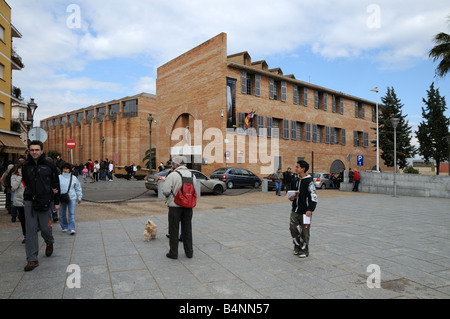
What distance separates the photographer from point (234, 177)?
2188 centimetres

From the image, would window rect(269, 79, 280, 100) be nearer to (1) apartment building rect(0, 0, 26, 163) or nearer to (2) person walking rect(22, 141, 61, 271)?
(1) apartment building rect(0, 0, 26, 163)

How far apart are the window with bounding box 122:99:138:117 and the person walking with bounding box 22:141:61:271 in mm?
49192

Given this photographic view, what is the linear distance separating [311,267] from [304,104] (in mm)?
33363

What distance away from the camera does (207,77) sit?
30.2 m

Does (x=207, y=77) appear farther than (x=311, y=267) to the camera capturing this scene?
Yes

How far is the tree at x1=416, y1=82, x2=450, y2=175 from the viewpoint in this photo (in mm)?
41656

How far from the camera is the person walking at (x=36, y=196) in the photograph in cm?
461

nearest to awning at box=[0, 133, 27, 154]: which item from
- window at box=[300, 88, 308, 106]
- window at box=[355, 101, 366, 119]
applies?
window at box=[300, 88, 308, 106]

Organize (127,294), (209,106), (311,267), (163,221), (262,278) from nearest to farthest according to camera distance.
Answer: (127,294)
(262,278)
(311,267)
(163,221)
(209,106)

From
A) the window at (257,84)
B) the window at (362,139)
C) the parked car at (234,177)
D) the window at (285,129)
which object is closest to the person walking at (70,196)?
the parked car at (234,177)

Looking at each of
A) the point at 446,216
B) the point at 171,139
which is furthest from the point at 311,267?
the point at 171,139

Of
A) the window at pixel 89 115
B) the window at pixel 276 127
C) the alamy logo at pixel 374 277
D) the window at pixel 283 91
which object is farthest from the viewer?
the window at pixel 89 115

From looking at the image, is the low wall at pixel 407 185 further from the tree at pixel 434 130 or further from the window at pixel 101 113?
the window at pixel 101 113
